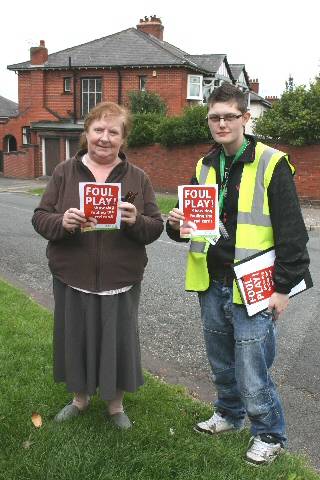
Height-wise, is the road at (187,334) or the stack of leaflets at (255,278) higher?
the stack of leaflets at (255,278)

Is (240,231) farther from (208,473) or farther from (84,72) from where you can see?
(84,72)

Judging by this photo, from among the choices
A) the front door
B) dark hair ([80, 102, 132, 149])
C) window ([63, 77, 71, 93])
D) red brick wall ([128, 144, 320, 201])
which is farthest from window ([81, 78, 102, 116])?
dark hair ([80, 102, 132, 149])

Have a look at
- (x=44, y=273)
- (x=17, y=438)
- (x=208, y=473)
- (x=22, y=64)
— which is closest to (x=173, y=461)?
(x=208, y=473)

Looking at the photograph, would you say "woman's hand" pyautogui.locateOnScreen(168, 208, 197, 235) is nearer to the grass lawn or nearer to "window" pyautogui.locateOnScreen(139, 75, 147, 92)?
the grass lawn

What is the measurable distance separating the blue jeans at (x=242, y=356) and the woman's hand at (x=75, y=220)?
0.84 m

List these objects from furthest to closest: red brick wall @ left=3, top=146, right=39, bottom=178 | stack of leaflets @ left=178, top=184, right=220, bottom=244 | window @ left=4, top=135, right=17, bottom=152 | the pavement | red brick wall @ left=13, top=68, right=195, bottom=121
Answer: window @ left=4, top=135, right=17, bottom=152, red brick wall @ left=3, top=146, right=39, bottom=178, red brick wall @ left=13, top=68, right=195, bottom=121, the pavement, stack of leaflets @ left=178, top=184, right=220, bottom=244

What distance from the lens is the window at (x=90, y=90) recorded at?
31.7 meters

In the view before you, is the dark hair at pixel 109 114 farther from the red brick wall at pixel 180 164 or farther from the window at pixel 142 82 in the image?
the window at pixel 142 82

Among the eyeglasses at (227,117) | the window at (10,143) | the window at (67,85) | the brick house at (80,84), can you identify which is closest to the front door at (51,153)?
the brick house at (80,84)

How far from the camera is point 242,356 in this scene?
9.75 ft

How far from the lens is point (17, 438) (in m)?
3.18

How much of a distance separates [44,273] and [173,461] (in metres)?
5.60

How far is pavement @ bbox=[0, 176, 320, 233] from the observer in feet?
49.4

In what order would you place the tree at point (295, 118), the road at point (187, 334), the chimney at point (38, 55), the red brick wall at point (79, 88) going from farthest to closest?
the chimney at point (38, 55) < the red brick wall at point (79, 88) < the tree at point (295, 118) < the road at point (187, 334)
